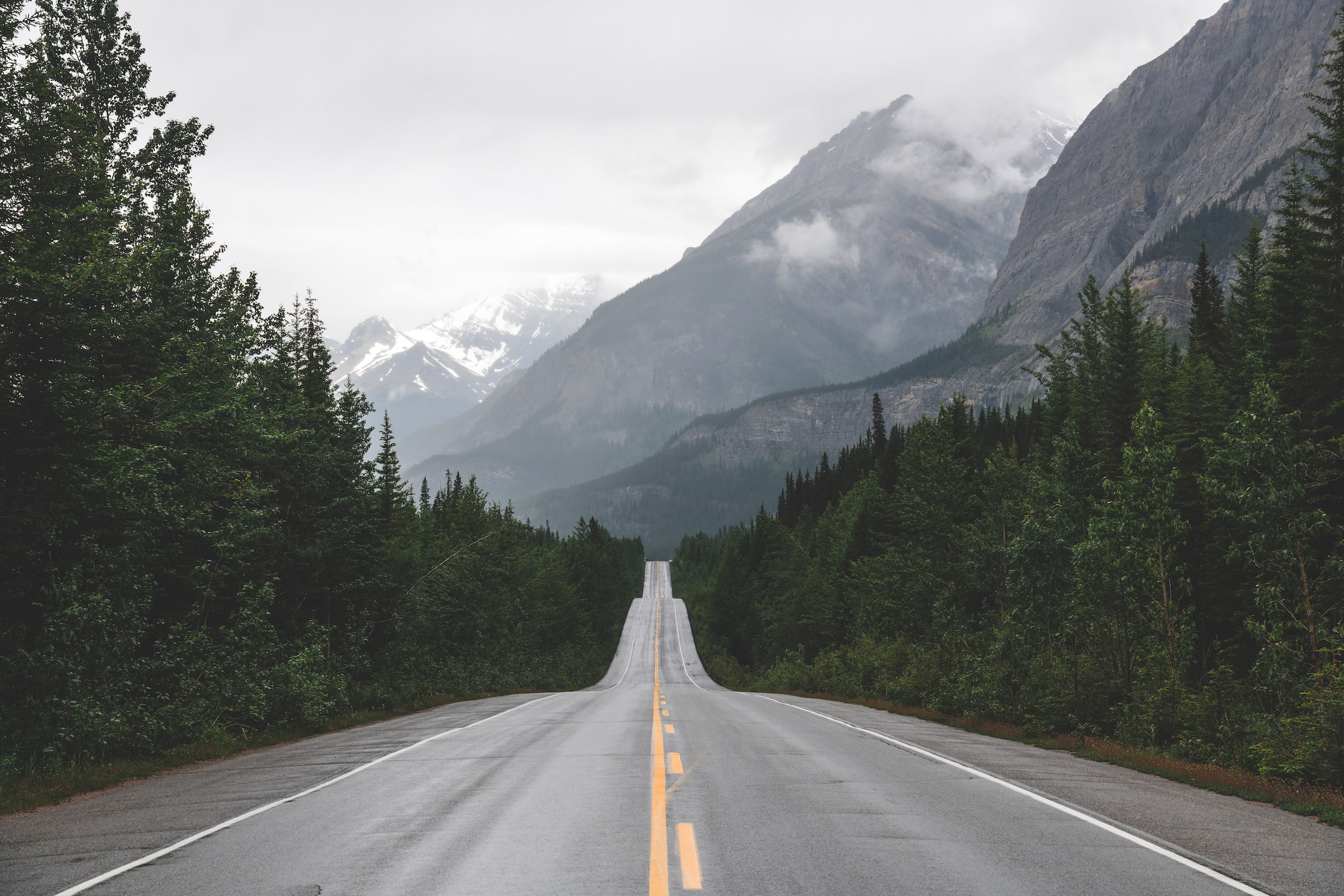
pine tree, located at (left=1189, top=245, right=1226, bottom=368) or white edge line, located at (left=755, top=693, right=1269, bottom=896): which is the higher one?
pine tree, located at (left=1189, top=245, right=1226, bottom=368)

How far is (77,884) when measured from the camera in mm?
6469

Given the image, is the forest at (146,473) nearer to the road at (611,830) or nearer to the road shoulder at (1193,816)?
the road at (611,830)

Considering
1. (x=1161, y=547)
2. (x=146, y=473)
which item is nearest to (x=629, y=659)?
(x=1161, y=547)

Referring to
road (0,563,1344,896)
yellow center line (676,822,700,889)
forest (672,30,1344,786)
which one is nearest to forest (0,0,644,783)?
road (0,563,1344,896)

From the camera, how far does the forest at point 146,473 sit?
1336 cm

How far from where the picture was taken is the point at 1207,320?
50375 millimetres

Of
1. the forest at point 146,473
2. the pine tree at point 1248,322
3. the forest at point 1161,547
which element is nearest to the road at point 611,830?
the forest at point 146,473

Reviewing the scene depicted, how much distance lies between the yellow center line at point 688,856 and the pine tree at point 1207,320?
142ft

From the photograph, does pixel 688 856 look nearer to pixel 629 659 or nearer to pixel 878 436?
pixel 629 659

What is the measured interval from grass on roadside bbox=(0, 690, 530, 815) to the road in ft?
2.10

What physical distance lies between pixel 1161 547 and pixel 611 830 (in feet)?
55.8

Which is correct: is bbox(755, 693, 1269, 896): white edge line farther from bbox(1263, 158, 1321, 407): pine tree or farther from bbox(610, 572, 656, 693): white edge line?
bbox(610, 572, 656, 693): white edge line

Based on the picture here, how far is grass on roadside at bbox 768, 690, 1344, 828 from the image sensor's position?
984cm

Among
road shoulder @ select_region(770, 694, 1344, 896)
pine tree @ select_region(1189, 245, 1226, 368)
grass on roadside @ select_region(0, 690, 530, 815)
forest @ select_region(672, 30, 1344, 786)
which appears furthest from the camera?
pine tree @ select_region(1189, 245, 1226, 368)
